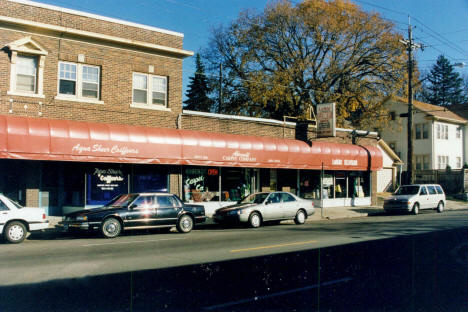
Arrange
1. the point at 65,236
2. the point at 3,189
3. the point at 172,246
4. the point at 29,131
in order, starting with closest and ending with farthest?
the point at 172,246 < the point at 65,236 < the point at 29,131 < the point at 3,189

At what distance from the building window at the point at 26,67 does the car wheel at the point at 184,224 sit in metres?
7.50

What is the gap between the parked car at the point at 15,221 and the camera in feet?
39.7

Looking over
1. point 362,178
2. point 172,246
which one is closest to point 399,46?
point 362,178

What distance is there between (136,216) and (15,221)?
11.9ft

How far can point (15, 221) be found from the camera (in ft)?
40.3

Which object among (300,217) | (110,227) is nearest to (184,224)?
(110,227)

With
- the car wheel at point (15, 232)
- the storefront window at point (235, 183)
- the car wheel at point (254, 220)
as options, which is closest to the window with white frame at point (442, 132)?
the storefront window at point (235, 183)

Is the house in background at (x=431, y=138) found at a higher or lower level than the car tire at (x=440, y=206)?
higher

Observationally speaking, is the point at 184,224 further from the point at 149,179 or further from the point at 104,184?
the point at 104,184

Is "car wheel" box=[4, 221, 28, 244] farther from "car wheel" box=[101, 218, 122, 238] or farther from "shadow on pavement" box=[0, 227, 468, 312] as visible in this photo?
"shadow on pavement" box=[0, 227, 468, 312]

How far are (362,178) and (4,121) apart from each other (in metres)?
22.7

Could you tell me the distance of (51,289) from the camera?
672cm

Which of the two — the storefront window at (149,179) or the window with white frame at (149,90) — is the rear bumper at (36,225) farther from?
the window with white frame at (149,90)

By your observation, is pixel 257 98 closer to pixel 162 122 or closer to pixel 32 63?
pixel 162 122
